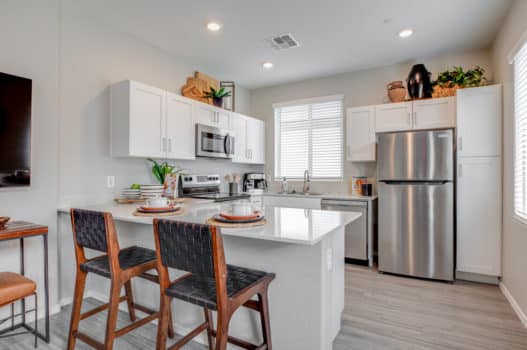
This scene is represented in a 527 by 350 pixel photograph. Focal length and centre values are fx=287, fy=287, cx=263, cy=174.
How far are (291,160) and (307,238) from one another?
12.3 feet

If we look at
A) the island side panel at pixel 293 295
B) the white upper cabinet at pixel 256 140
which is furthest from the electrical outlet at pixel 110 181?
the white upper cabinet at pixel 256 140

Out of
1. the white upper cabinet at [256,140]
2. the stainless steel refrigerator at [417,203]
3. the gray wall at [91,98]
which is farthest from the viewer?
the white upper cabinet at [256,140]

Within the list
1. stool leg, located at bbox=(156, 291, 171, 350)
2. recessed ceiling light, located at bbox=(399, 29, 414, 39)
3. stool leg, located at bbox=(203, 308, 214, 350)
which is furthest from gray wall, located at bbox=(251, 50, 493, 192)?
stool leg, located at bbox=(156, 291, 171, 350)

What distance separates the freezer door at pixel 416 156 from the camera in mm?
3209

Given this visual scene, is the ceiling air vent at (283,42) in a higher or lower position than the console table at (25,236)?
higher

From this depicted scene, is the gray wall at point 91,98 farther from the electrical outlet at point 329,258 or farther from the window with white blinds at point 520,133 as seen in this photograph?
the window with white blinds at point 520,133

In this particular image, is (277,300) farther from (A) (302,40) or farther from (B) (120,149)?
(A) (302,40)

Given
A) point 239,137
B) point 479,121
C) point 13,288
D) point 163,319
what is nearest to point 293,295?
point 163,319

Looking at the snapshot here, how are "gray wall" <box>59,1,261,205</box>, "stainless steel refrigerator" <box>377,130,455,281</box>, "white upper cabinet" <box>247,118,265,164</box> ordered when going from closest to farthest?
"gray wall" <box>59,1,261,205</box>
"stainless steel refrigerator" <box>377,130,455,281</box>
"white upper cabinet" <box>247,118,265,164</box>

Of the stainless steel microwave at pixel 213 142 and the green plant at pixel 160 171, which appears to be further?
the stainless steel microwave at pixel 213 142

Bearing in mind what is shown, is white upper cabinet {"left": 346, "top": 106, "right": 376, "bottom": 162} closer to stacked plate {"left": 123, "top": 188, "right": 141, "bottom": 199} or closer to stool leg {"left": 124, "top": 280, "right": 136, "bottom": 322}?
stacked plate {"left": 123, "top": 188, "right": 141, "bottom": 199}

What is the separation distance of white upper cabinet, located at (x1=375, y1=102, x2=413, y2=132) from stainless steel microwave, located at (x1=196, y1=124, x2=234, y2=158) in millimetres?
2067

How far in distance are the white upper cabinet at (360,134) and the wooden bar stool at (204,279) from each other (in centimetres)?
293

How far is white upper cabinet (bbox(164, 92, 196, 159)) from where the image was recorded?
10.7ft
